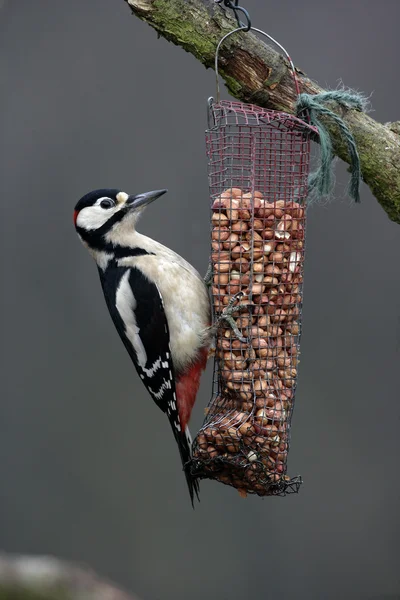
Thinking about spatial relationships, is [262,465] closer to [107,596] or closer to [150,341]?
[150,341]

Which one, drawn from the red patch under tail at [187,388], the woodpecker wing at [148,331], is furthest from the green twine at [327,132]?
the red patch under tail at [187,388]

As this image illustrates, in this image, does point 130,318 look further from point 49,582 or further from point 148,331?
point 49,582

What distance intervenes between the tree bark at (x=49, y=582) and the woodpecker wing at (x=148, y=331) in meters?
1.65

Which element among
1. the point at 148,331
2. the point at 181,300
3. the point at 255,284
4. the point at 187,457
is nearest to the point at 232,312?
the point at 255,284

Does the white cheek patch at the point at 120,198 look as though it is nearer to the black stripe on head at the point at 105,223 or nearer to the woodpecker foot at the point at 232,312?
the black stripe on head at the point at 105,223

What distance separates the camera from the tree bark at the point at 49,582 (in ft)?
3.03

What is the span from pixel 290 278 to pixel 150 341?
63 cm

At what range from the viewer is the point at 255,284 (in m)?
2.36

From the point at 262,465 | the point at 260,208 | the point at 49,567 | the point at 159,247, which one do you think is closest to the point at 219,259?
the point at 260,208

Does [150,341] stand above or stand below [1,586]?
above

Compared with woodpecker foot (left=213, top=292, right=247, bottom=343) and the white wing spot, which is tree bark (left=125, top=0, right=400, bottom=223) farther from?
the white wing spot

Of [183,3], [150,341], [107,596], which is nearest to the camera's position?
[107,596]

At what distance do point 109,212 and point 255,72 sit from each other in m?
0.81

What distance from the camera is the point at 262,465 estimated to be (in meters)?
2.29
